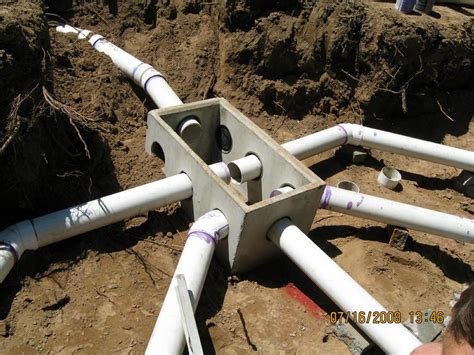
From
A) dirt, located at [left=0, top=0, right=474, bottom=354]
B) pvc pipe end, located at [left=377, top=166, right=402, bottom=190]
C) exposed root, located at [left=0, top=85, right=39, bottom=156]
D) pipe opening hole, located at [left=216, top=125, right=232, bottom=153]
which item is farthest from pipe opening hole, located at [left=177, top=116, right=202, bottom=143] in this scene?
pvc pipe end, located at [left=377, top=166, right=402, bottom=190]

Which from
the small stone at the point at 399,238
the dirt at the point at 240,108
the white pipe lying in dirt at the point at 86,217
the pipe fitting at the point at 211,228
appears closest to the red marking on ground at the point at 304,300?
the dirt at the point at 240,108

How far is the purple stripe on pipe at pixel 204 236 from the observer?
4.26 meters

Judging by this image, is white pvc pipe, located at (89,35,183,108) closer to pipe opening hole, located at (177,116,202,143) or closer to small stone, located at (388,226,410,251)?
pipe opening hole, located at (177,116,202,143)

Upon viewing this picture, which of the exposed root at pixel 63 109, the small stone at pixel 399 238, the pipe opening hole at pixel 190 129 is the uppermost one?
the exposed root at pixel 63 109

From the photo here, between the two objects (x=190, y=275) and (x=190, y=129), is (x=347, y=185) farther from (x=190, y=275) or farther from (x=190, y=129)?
(x=190, y=275)

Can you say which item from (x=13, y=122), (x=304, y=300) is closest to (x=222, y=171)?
(x=304, y=300)

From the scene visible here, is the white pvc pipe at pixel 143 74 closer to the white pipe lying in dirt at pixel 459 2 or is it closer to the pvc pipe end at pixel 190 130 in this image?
the pvc pipe end at pixel 190 130

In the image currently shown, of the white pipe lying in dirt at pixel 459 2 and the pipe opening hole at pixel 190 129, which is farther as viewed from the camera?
the white pipe lying in dirt at pixel 459 2

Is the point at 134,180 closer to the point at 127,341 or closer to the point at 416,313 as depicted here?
the point at 127,341

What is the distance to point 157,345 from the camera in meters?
3.47

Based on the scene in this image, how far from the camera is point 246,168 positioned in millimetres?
5125

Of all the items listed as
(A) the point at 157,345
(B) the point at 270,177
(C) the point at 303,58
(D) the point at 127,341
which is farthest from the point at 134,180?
(C) the point at 303,58

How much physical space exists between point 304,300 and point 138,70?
130 inches

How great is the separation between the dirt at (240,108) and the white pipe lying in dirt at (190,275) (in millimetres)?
425
